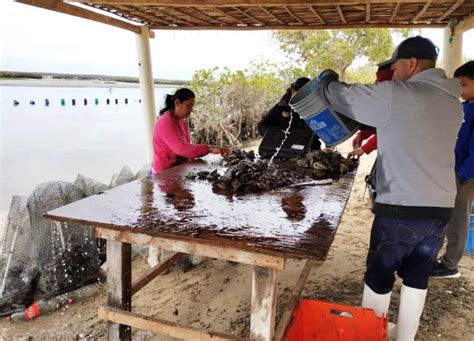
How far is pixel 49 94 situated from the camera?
8453 millimetres

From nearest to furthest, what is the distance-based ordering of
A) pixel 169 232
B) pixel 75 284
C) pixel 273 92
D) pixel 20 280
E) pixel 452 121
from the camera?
pixel 169 232
pixel 452 121
pixel 20 280
pixel 75 284
pixel 273 92

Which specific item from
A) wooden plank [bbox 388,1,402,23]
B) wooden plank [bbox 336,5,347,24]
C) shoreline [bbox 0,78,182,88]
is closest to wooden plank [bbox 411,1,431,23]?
wooden plank [bbox 388,1,402,23]

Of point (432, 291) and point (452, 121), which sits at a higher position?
point (452, 121)

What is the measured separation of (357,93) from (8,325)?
11.1 feet

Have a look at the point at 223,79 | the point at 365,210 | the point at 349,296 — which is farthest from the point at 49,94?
the point at 349,296

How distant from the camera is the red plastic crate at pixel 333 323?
2.16 m

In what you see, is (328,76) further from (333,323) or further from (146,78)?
(146,78)

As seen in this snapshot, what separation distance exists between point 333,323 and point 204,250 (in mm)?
1035

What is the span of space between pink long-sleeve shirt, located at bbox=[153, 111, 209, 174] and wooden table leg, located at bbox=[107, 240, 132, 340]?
4.36 ft

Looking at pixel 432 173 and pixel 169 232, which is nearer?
pixel 169 232

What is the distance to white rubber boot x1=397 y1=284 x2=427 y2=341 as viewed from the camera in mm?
2268

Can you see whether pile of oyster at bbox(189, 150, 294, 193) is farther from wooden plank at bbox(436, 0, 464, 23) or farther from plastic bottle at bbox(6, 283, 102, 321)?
wooden plank at bbox(436, 0, 464, 23)

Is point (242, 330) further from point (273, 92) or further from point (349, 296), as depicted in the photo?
point (273, 92)

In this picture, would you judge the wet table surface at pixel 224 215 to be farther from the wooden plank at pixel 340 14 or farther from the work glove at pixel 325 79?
the wooden plank at pixel 340 14
